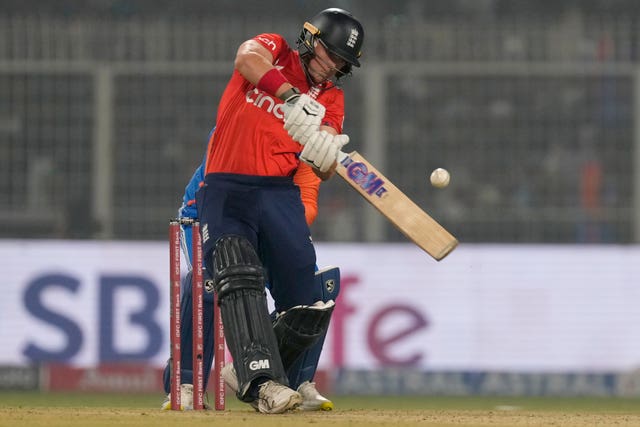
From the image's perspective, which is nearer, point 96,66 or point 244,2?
point 96,66

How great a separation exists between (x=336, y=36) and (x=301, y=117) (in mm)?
588

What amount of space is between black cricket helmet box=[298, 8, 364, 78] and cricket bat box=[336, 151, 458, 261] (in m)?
0.42

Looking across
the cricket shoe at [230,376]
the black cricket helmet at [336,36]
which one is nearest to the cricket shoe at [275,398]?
the cricket shoe at [230,376]

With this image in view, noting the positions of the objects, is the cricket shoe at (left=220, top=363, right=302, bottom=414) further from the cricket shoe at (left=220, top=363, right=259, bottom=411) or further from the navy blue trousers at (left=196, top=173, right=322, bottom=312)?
the navy blue trousers at (left=196, top=173, right=322, bottom=312)

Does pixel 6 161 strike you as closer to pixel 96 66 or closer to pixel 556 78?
pixel 96 66

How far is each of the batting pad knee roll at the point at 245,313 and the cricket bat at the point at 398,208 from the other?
0.57m

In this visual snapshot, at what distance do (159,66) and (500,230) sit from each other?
2.98m

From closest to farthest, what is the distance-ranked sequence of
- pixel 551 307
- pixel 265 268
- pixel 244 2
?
pixel 265 268 < pixel 551 307 < pixel 244 2

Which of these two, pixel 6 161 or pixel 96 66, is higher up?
pixel 96 66

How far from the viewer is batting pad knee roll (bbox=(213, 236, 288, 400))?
18.1 feet

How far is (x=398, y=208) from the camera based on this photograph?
19.2ft

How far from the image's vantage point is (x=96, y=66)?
37.6ft

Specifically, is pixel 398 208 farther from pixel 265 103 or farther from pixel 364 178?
pixel 265 103

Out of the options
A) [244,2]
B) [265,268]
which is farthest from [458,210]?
[265,268]
